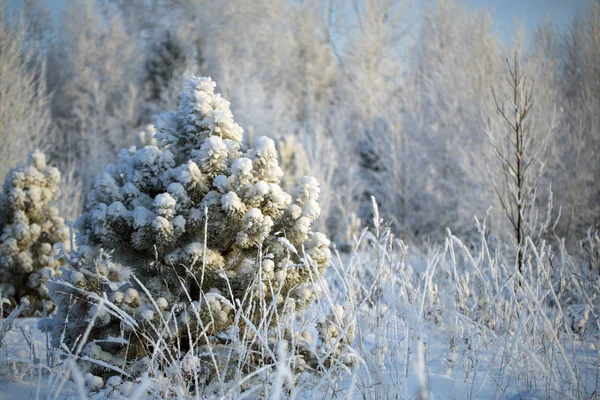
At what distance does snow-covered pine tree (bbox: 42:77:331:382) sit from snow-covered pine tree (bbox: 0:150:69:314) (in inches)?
129

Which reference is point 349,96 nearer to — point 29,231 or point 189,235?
point 29,231

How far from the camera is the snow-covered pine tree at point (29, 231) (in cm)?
503

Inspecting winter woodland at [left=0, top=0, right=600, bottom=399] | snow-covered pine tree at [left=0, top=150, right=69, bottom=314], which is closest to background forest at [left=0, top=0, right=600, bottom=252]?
winter woodland at [left=0, top=0, right=600, bottom=399]

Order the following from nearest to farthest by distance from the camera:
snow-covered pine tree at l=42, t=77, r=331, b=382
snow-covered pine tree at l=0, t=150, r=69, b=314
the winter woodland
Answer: the winter woodland < snow-covered pine tree at l=42, t=77, r=331, b=382 < snow-covered pine tree at l=0, t=150, r=69, b=314

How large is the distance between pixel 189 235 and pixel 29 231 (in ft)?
12.6

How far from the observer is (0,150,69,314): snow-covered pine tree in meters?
5.03

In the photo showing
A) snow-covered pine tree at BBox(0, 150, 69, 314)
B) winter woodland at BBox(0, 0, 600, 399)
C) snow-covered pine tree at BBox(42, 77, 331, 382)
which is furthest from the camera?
snow-covered pine tree at BBox(0, 150, 69, 314)

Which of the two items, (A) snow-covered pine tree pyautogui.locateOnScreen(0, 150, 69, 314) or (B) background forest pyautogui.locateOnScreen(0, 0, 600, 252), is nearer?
(A) snow-covered pine tree pyautogui.locateOnScreen(0, 150, 69, 314)

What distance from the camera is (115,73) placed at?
2006cm

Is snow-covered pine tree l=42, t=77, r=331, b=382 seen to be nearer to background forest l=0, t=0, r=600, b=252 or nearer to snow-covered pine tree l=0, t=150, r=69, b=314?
background forest l=0, t=0, r=600, b=252

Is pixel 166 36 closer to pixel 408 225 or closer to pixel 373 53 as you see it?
pixel 373 53

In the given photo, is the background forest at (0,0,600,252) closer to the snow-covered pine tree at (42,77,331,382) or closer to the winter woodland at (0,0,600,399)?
the winter woodland at (0,0,600,399)

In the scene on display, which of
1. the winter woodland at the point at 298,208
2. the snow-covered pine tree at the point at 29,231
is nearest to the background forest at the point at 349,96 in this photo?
the winter woodland at the point at 298,208

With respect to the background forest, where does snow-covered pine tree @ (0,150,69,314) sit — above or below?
below
